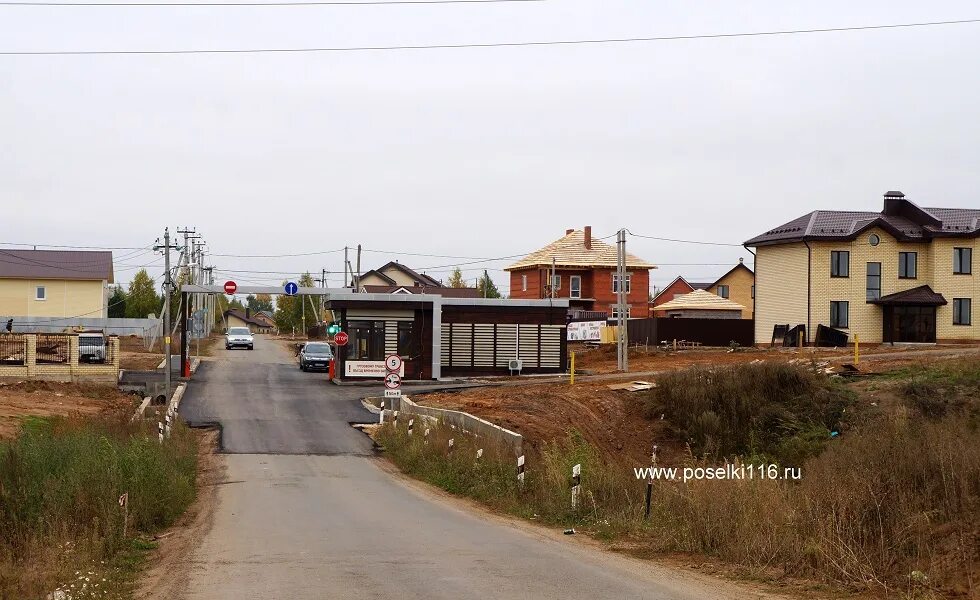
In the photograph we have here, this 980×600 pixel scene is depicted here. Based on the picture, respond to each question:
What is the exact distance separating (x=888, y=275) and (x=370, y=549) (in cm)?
4726

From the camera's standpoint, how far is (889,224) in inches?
2122

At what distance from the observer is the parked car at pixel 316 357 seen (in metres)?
55.9

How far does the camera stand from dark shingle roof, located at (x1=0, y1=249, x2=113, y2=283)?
76938mm

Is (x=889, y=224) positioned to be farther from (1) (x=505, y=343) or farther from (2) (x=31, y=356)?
(2) (x=31, y=356)

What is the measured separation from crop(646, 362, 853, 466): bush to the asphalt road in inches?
507

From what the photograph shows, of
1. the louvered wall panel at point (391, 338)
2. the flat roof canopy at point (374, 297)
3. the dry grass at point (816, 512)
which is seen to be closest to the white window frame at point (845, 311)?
the flat roof canopy at point (374, 297)

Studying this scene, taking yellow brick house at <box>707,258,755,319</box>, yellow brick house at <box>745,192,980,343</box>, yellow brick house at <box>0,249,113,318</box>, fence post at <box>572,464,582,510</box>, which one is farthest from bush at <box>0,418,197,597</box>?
yellow brick house at <box>707,258,755,319</box>

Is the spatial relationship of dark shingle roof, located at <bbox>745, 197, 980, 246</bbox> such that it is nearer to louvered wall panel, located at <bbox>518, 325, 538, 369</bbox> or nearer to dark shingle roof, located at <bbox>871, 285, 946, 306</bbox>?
dark shingle roof, located at <bbox>871, 285, 946, 306</bbox>

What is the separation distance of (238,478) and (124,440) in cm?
255

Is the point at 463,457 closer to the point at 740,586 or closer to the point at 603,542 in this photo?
the point at 603,542

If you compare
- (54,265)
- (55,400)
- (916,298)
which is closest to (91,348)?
(55,400)

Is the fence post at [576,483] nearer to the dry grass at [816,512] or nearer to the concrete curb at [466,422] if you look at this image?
the dry grass at [816,512]

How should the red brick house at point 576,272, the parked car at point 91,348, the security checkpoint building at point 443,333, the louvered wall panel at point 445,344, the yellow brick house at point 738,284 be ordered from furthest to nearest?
the yellow brick house at point 738,284 < the red brick house at point 576,272 < the louvered wall panel at point 445,344 < the security checkpoint building at point 443,333 < the parked car at point 91,348

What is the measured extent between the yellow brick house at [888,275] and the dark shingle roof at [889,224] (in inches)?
2.1
